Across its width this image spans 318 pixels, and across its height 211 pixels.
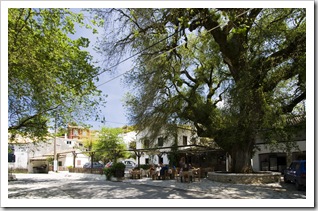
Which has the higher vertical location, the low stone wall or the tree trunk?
the tree trunk

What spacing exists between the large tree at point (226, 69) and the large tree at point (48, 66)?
1925 millimetres

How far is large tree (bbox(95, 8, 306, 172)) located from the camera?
10211mm

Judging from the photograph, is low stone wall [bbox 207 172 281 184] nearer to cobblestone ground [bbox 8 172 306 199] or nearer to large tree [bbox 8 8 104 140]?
cobblestone ground [bbox 8 172 306 199]

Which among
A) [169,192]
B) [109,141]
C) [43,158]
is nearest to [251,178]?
[169,192]

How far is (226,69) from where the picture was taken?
18.0m

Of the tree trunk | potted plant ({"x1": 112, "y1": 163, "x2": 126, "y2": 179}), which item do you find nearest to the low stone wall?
the tree trunk

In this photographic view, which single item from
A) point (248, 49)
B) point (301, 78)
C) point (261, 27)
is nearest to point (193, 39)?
point (248, 49)

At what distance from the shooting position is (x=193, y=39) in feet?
49.8

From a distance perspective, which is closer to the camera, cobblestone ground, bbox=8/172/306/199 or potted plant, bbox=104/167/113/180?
cobblestone ground, bbox=8/172/306/199

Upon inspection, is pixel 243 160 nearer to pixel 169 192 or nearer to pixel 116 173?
pixel 169 192

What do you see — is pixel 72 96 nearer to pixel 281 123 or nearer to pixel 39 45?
pixel 39 45

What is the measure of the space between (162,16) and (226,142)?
7.94 metres

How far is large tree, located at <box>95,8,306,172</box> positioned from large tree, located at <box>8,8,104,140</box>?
1925 millimetres

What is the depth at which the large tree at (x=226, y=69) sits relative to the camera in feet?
33.5
